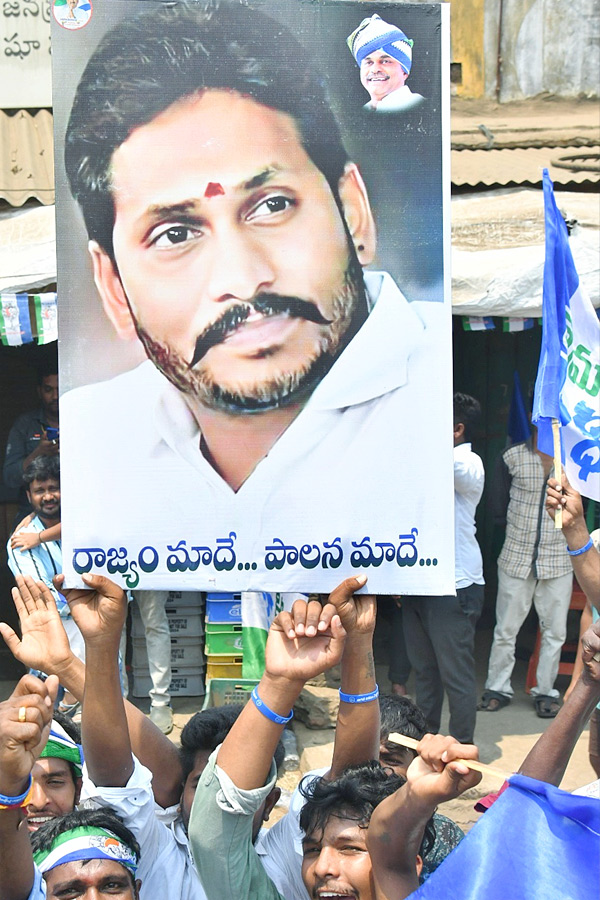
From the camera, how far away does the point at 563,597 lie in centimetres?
588

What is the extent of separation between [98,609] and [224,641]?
12.1 ft

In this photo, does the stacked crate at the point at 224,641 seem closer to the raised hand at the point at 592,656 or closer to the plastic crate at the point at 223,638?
the plastic crate at the point at 223,638

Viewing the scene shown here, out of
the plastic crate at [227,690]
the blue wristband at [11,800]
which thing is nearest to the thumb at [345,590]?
the blue wristband at [11,800]

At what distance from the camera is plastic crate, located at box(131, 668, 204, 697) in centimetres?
606

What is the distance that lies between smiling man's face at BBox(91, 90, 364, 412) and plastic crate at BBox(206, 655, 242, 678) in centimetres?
367

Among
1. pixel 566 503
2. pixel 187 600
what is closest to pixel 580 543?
pixel 566 503

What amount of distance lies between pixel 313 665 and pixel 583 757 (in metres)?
3.73

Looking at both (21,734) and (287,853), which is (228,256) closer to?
(21,734)

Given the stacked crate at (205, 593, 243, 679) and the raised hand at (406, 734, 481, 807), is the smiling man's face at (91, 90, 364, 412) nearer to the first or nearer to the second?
the raised hand at (406, 734, 481, 807)

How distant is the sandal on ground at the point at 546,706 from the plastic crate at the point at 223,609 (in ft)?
5.89

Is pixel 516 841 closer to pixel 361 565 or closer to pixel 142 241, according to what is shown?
pixel 361 565

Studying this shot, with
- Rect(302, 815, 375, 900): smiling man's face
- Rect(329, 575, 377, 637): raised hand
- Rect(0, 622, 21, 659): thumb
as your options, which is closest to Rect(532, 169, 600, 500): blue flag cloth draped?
Rect(329, 575, 377, 637): raised hand

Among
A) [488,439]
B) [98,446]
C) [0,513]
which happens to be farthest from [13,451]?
[98,446]

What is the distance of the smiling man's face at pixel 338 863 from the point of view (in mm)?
2100
